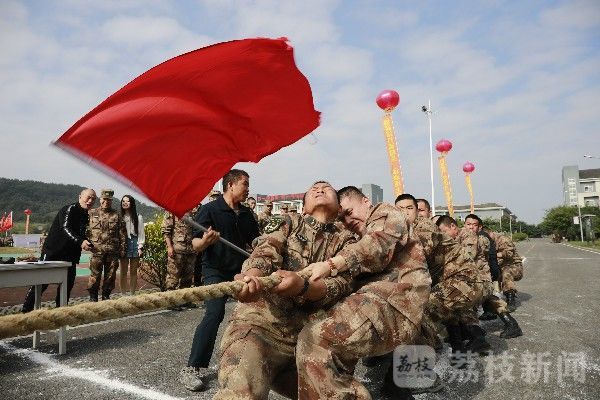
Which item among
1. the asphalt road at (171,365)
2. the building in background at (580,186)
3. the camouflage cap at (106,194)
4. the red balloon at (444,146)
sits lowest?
the asphalt road at (171,365)

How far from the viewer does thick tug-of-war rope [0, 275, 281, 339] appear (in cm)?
128

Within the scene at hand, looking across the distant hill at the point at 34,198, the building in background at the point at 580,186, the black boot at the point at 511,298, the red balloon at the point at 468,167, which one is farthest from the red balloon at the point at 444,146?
the distant hill at the point at 34,198

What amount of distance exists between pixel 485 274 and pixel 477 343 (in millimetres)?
1476

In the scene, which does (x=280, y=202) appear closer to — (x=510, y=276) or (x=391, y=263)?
(x=510, y=276)

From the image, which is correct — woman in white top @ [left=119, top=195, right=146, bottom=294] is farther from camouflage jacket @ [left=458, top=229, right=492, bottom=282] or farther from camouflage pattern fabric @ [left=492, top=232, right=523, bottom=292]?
camouflage pattern fabric @ [left=492, top=232, right=523, bottom=292]

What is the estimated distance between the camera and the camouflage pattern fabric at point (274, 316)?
7.06ft

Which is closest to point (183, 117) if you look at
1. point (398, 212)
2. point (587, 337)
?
point (398, 212)

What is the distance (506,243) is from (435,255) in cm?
472

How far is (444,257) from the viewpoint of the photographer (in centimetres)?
451

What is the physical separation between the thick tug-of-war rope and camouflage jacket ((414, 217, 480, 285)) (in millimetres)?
3049

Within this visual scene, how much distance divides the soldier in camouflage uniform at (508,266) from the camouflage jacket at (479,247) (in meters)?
0.90

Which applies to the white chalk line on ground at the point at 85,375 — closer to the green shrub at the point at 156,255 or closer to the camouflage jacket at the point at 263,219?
the green shrub at the point at 156,255

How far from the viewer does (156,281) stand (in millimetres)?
10094

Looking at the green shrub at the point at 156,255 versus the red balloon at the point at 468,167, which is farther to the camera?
the red balloon at the point at 468,167
